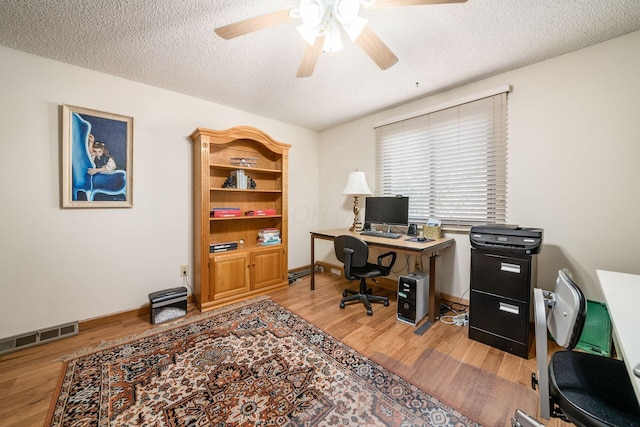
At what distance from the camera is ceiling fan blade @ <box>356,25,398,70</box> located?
1.40 metres

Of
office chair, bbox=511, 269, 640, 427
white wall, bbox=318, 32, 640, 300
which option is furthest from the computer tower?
office chair, bbox=511, 269, 640, 427

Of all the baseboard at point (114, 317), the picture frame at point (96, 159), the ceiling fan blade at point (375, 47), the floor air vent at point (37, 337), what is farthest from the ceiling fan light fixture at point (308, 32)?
the floor air vent at point (37, 337)

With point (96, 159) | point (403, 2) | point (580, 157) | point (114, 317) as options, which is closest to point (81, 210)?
point (96, 159)

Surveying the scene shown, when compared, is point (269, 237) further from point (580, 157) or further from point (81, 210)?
point (580, 157)

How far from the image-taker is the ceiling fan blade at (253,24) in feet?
4.16

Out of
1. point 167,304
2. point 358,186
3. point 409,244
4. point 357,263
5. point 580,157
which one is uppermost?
point 580,157

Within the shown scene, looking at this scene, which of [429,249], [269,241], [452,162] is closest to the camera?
[429,249]

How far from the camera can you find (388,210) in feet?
9.55

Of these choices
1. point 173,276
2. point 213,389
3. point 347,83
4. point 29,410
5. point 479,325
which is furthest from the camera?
point 173,276

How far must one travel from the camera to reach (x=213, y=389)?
1.50 metres

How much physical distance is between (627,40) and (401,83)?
1588mm

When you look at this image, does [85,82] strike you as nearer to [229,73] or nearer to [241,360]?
[229,73]

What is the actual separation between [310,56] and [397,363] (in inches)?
88.0

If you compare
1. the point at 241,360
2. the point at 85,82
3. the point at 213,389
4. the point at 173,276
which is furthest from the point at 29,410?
the point at 85,82
